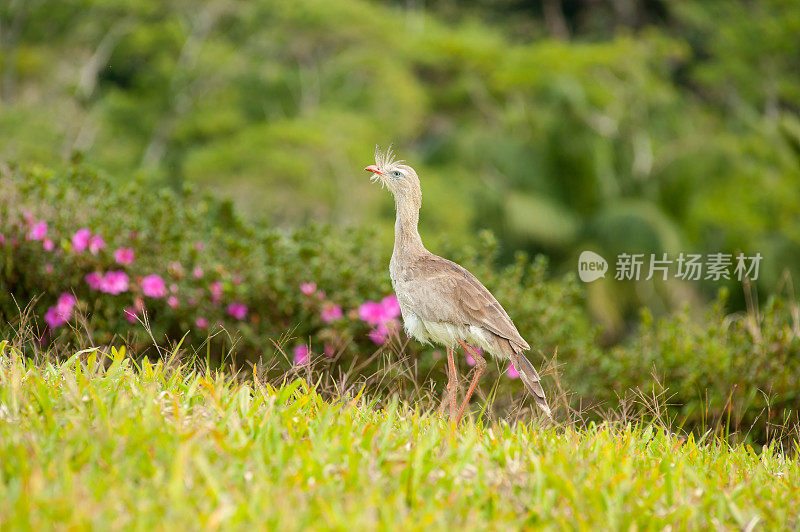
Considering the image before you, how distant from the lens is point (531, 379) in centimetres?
442

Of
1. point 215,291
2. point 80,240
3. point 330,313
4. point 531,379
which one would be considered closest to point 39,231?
point 80,240

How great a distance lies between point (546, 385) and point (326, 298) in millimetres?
1644

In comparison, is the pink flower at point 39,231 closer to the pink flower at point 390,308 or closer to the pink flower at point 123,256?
the pink flower at point 123,256

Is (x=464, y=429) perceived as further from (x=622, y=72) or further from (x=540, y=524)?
(x=622, y=72)

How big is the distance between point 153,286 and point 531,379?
2.91m

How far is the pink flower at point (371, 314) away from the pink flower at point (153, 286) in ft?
4.34

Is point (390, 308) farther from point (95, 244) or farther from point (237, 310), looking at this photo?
point (95, 244)

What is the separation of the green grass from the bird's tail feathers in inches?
6.8

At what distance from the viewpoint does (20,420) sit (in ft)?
11.4

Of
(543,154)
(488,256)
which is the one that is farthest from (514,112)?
(488,256)

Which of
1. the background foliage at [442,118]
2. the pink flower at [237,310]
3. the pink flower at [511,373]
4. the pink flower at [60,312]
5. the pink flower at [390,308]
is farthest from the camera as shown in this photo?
the background foliage at [442,118]

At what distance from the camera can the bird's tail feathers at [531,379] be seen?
171 inches

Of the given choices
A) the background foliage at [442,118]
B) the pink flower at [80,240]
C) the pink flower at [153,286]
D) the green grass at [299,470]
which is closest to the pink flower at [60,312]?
the pink flower at [80,240]

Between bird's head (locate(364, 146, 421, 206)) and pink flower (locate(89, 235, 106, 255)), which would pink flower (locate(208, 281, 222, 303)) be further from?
bird's head (locate(364, 146, 421, 206))
